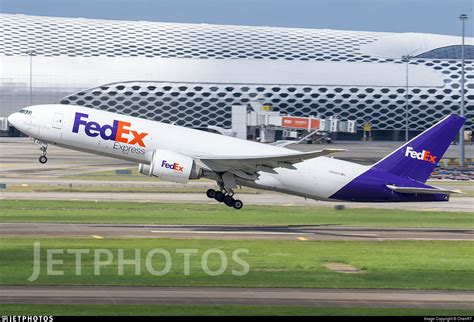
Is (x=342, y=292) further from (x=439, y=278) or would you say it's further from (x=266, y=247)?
(x=266, y=247)

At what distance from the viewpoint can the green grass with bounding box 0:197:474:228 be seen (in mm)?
55875

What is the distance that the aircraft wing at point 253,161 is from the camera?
167 feet

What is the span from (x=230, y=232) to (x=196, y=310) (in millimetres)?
20062

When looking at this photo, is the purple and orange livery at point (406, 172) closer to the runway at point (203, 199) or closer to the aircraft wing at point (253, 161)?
the aircraft wing at point (253, 161)

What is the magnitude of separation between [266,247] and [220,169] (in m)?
9.19

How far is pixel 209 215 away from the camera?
2307 inches

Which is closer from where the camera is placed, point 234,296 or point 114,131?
point 234,296

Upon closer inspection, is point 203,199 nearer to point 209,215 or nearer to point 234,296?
point 209,215

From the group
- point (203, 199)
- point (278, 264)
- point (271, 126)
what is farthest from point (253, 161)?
point (271, 126)

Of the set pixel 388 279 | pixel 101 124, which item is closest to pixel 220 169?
pixel 101 124

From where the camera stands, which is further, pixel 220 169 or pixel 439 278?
pixel 220 169

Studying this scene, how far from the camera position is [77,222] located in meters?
53.2
